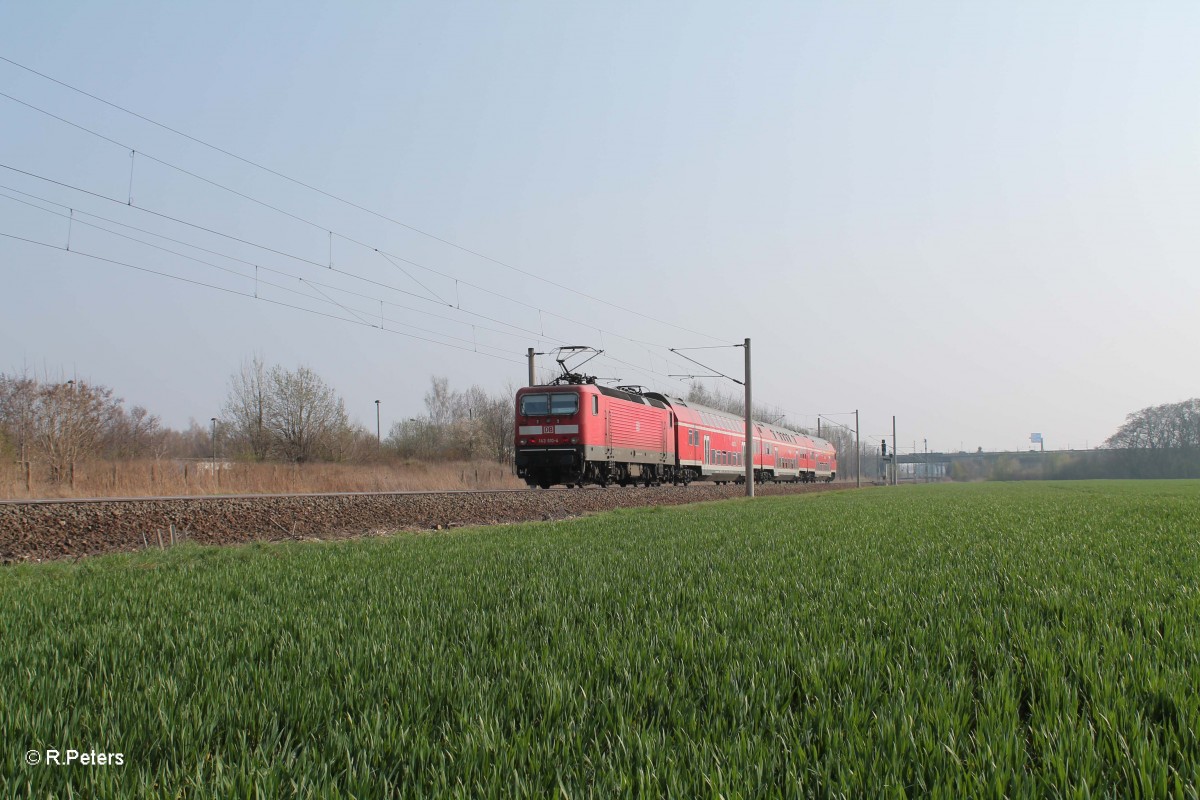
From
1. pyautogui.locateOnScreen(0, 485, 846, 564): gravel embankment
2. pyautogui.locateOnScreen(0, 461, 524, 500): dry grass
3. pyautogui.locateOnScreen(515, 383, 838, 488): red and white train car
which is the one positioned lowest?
pyautogui.locateOnScreen(0, 485, 846, 564): gravel embankment

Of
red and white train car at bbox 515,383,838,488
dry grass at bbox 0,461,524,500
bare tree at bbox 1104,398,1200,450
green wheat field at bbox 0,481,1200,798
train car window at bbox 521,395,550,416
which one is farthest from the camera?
bare tree at bbox 1104,398,1200,450

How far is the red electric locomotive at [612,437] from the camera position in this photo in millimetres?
28453

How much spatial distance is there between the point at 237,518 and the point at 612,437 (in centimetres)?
1690

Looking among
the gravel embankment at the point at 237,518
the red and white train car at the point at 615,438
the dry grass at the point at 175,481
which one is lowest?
the gravel embankment at the point at 237,518

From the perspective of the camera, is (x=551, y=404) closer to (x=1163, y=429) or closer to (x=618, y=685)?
(x=618, y=685)

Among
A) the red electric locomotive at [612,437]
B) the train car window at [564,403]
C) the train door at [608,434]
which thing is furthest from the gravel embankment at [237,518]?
the train door at [608,434]

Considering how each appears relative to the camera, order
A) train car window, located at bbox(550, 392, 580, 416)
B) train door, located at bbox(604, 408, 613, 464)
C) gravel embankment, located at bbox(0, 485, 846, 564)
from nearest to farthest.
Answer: gravel embankment, located at bbox(0, 485, 846, 564), train car window, located at bbox(550, 392, 580, 416), train door, located at bbox(604, 408, 613, 464)

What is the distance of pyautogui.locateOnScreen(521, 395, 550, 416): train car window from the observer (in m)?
28.9

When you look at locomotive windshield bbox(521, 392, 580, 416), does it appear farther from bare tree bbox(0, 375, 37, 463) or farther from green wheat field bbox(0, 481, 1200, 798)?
green wheat field bbox(0, 481, 1200, 798)

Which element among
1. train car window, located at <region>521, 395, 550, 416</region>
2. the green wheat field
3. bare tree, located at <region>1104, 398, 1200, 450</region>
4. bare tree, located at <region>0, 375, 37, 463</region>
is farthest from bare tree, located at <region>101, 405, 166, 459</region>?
bare tree, located at <region>1104, 398, 1200, 450</region>

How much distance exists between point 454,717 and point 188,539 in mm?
13405

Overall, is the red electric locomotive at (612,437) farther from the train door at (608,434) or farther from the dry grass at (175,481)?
the dry grass at (175,481)

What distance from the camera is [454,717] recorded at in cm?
301

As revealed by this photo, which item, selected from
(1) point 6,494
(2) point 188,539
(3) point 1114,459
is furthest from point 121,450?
(3) point 1114,459
